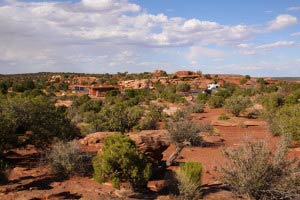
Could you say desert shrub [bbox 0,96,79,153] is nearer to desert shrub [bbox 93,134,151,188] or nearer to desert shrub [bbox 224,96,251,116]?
desert shrub [bbox 93,134,151,188]

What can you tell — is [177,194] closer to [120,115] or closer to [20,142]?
[20,142]

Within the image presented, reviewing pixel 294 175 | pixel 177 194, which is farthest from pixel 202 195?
pixel 294 175

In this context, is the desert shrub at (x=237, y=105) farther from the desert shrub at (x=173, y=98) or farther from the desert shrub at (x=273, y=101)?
the desert shrub at (x=173, y=98)

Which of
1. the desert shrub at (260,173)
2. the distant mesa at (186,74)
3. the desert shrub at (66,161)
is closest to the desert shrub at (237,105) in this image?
the desert shrub at (66,161)

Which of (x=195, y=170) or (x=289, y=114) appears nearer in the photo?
(x=195, y=170)

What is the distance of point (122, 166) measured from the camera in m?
9.69

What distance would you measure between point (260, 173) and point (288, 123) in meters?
9.85

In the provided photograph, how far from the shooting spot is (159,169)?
11.9 m

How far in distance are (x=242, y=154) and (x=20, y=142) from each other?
8.72 meters

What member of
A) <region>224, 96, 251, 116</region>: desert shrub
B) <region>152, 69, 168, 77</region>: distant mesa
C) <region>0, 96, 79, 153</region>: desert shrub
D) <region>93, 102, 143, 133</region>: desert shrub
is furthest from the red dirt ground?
<region>152, 69, 168, 77</region>: distant mesa

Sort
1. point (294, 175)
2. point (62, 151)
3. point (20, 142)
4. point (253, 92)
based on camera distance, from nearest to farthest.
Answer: point (294, 175) < point (62, 151) < point (20, 142) < point (253, 92)

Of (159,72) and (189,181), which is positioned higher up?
(159,72)

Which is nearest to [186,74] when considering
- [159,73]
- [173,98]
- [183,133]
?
[159,73]

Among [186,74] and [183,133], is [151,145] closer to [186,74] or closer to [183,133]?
[183,133]
